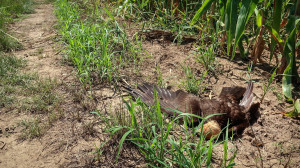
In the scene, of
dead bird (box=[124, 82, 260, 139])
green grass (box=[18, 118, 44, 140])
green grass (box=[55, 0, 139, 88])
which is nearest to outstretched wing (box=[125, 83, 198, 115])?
dead bird (box=[124, 82, 260, 139])

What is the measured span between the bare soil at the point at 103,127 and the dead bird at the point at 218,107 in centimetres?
10

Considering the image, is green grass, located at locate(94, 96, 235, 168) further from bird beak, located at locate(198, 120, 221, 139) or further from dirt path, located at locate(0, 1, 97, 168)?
dirt path, located at locate(0, 1, 97, 168)

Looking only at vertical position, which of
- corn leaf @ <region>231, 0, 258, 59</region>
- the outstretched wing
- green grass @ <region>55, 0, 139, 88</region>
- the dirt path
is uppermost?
corn leaf @ <region>231, 0, 258, 59</region>

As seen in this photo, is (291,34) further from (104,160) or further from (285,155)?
(104,160)

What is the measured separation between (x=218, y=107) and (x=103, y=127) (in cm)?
90

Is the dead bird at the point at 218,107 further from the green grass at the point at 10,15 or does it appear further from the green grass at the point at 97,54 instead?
the green grass at the point at 10,15

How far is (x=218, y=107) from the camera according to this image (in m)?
2.08

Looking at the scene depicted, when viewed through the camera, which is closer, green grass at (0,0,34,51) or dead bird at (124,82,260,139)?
dead bird at (124,82,260,139)

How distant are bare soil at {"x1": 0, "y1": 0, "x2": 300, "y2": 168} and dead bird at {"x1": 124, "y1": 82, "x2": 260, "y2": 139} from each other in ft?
0.34

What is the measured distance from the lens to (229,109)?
6.89ft

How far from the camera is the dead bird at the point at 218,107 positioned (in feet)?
6.79

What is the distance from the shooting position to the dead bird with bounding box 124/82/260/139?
207cm

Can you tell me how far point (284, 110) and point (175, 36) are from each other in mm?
1702

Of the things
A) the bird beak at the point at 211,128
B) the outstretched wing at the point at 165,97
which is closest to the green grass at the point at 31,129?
the outstretched wing at the point at 165,97
